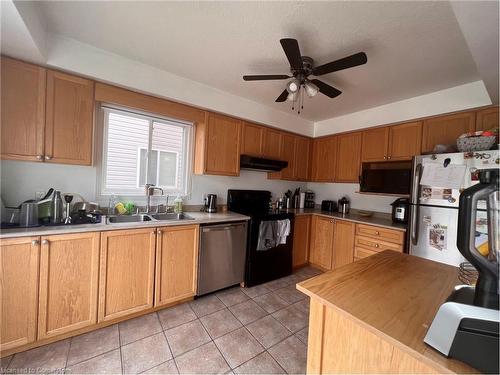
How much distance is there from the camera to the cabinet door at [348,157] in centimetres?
310

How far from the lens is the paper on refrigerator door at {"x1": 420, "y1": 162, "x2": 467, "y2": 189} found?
1.77 m

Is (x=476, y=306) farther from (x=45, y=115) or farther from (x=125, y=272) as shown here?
(x=45, y=115)

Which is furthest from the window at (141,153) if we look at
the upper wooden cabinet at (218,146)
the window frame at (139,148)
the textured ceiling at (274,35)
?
the textured ceiling at (274,35)

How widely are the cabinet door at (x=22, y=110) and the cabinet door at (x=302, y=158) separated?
3114mm

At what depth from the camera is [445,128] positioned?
229cm

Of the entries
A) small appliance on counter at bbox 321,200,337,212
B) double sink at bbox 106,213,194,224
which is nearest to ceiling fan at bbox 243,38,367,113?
double sink at bbox 106,213,194,224

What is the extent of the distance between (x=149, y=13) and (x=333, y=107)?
2401mm

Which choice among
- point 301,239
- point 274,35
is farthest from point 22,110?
point 301,239

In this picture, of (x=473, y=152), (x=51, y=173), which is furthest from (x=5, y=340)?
(x=473, y=152)

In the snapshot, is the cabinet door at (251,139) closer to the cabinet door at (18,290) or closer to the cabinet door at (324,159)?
the cabinet door at (324,159)

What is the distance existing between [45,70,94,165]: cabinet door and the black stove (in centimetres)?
175

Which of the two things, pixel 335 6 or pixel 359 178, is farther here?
pixel 359 178

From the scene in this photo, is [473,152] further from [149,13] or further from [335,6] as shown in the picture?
[149,13]

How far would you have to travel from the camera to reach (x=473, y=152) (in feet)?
5.67
